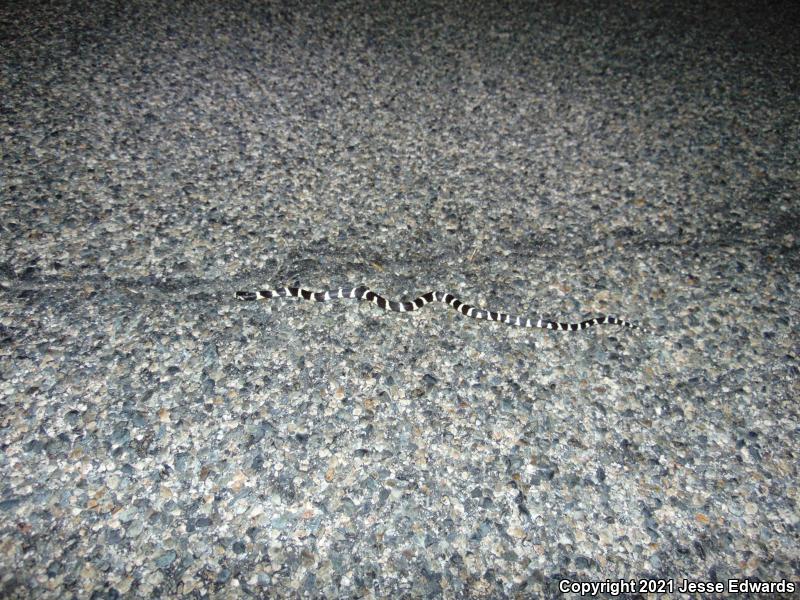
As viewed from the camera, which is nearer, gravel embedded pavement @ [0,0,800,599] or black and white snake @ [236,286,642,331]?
gravel embedded pavement @ [0,0,800,599]

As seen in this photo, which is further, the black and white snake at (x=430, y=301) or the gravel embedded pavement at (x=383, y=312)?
the black and white snake at (x=430, y=301)

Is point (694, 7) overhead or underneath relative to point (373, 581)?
overhead

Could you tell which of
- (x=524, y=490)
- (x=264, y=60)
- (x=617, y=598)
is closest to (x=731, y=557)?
(x=617, y=598)

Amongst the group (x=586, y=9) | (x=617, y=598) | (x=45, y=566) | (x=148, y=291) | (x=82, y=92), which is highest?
(x=586, y=9)

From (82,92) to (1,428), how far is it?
8.12 feet

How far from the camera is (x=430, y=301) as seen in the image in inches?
117

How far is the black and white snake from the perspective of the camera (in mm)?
2916

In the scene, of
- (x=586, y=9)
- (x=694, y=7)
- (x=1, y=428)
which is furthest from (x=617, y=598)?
(x=694, y=7)

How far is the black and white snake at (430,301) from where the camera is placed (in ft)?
9.57

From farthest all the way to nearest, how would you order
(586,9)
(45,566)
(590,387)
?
(586,9) → (590,387) → (45,566)

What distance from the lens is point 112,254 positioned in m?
2.94

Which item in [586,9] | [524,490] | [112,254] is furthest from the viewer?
[586,9]

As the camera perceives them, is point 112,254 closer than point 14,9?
Yes

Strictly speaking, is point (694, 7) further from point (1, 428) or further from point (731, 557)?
point (1, 428)
